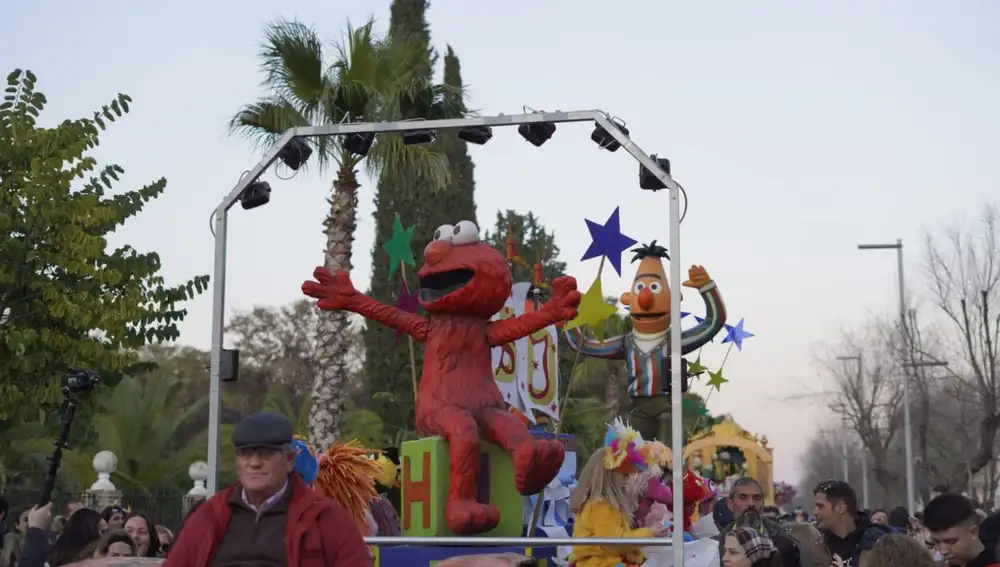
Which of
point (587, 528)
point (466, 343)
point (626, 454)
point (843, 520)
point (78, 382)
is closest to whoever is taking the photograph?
point (78, 382)

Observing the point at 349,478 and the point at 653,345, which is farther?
the point at 653,345

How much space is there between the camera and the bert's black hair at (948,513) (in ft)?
15.7

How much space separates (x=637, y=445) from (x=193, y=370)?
38.7 m

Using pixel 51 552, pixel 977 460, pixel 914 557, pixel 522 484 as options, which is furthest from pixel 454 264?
pixel 977 460

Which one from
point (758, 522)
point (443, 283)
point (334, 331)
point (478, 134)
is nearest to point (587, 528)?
point (758, 522)

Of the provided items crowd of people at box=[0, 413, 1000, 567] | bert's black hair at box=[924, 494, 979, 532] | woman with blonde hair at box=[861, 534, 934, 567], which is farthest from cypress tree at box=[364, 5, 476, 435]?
woman with blonde hair at box=[861, 534, 934, 567]

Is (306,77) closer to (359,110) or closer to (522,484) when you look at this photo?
(359,110)

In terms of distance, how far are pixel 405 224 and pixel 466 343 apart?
850 inches

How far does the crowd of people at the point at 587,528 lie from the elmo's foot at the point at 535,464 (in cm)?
27

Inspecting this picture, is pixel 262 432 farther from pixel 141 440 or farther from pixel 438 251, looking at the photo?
pixel 141 440

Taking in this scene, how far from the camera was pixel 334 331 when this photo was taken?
14930 millimetres

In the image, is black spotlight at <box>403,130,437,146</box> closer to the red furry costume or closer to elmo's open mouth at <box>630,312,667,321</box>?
the red furry costume

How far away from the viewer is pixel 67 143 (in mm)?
13938

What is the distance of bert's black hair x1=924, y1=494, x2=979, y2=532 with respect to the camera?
15.7 feet
